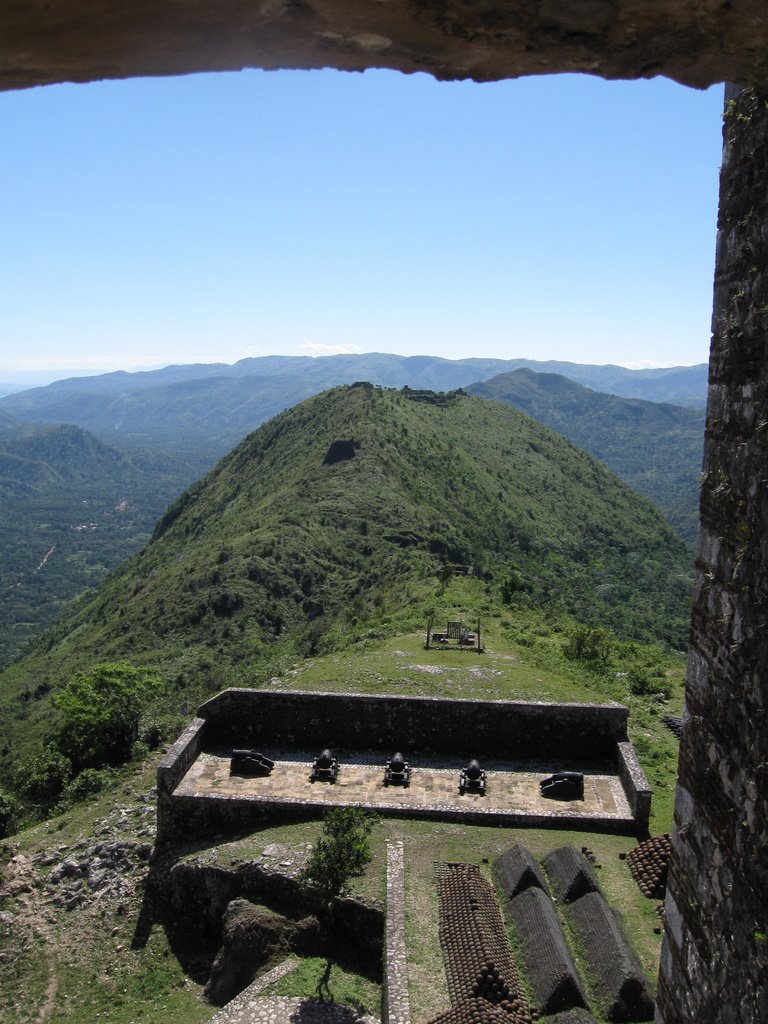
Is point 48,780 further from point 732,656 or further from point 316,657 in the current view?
point 732,656

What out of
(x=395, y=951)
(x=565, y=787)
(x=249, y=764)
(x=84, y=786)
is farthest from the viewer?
(x=84, y=786)

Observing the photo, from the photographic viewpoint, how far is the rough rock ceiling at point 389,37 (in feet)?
6.97

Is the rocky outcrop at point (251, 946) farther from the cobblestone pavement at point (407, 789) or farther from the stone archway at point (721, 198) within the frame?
the stone archway at point (721, 198)

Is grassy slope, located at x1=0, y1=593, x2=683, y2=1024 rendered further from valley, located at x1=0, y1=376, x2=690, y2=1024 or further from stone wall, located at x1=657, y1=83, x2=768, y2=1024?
stone wall, located at x1=657, y1=83, x2=768, y2=1024

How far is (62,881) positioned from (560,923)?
333 inches

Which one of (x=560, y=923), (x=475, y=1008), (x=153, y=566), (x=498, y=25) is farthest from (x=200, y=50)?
(x=153, y=566)

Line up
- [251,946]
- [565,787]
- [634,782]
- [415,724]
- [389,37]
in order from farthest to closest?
[415,724] → [565,787] → [634,782] → [251,946] → [389,37]

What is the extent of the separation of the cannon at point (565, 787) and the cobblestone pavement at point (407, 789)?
0.44 ft

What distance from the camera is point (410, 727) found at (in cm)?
1644

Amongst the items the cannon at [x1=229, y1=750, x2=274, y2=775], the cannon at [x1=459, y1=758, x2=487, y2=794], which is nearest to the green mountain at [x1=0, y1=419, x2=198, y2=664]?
the cannon at [x1=229, y1=750, x2=274, y2=775]

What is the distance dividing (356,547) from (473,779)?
35.1 meters

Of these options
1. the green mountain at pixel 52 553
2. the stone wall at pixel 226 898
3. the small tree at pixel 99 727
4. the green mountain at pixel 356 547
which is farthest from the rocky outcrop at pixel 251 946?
the green mountain at pixel 52 553

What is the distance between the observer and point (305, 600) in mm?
45406

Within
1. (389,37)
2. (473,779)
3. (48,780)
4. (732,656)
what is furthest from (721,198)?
(48,780)
